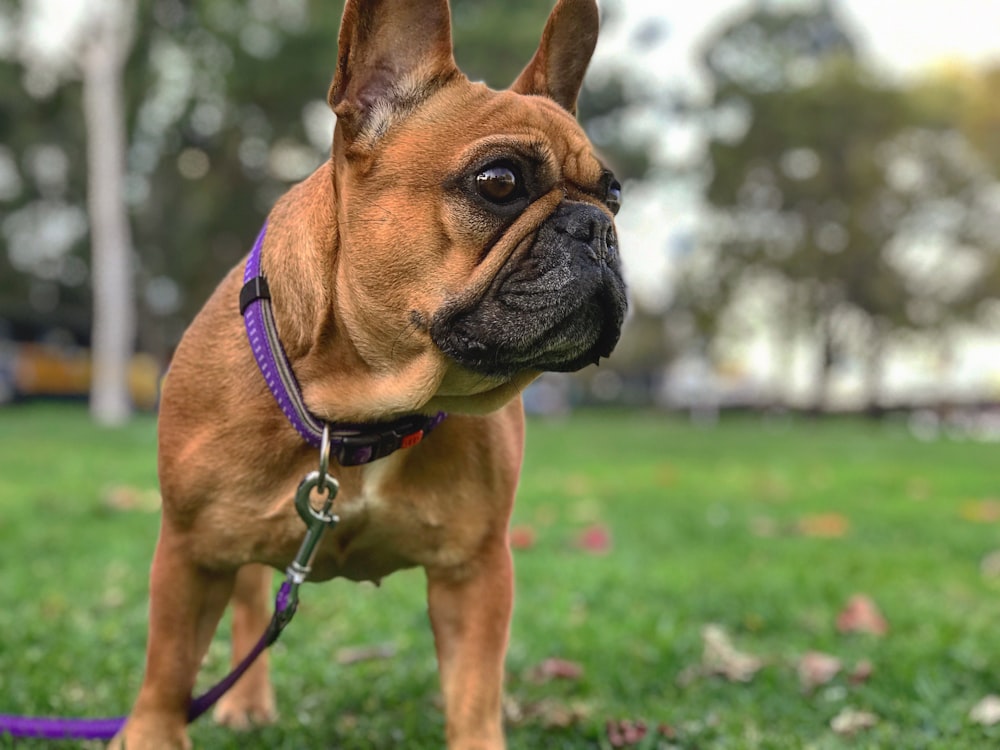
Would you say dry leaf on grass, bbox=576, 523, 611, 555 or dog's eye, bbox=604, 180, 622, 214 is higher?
dog's eye, bbox=604, 180, 622, 214

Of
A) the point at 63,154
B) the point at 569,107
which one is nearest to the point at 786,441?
the point at 569,107

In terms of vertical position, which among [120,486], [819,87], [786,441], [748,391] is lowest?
[748,391]

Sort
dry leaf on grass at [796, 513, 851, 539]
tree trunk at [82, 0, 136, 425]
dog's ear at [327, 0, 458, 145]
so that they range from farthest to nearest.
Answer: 1. tree trunk at [82, 0, 136, 425]
2. dry leaf on grass at [796, 513, 851, 539]
3. dog's ear at [327, 0, 458, 145]

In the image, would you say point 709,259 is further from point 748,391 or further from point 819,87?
point 748,391

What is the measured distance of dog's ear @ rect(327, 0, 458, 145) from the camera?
2.20m

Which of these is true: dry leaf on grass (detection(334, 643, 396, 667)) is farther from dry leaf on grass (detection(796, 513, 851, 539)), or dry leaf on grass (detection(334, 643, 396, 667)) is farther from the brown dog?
dry leaf on grass (detection(796, 513, 851, 539))

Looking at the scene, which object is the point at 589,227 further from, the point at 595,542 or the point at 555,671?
the point at 595,542

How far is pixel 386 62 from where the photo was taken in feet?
7.50

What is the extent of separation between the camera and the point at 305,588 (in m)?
4.80

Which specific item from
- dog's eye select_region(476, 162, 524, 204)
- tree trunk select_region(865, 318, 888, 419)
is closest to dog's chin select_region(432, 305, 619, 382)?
dog's eye select_region(476, 162, 524, 204)

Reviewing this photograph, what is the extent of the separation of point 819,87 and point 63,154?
2224cm

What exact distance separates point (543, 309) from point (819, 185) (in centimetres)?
3222

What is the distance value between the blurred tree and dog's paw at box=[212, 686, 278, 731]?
3122 centimetres

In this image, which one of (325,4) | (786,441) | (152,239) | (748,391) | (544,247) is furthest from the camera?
(748,391)
